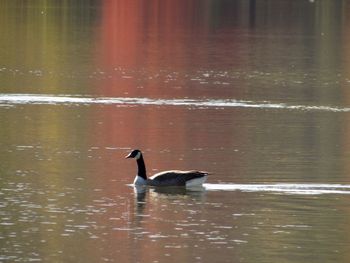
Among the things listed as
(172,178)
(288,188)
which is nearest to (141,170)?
(172,178)

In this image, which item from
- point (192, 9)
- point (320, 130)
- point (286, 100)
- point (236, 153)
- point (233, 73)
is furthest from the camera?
point (192, 9)

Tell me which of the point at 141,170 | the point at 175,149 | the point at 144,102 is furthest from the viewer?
the point at 144,102

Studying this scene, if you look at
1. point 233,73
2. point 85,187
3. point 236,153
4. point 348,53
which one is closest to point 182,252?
point 85,187

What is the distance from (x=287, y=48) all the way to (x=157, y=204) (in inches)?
2337

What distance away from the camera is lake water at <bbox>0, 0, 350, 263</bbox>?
95.4 ft

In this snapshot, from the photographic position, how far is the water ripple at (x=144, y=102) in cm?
5428

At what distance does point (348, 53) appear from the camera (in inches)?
3492

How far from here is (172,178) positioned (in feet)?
115

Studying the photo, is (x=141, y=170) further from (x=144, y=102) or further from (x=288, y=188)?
(x=144, y=102)

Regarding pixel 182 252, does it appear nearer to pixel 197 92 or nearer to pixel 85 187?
pixel 85 187

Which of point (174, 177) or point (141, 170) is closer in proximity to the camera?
point (174, 177)

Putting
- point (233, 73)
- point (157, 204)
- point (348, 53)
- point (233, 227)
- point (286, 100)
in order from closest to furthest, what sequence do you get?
point (233, 227)
point (157, 204)
point (286, 100)
point (233, 73)
point (348, 53)

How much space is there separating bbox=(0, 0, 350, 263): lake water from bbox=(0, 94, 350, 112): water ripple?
0.07 meters

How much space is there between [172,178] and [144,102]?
20216mm
